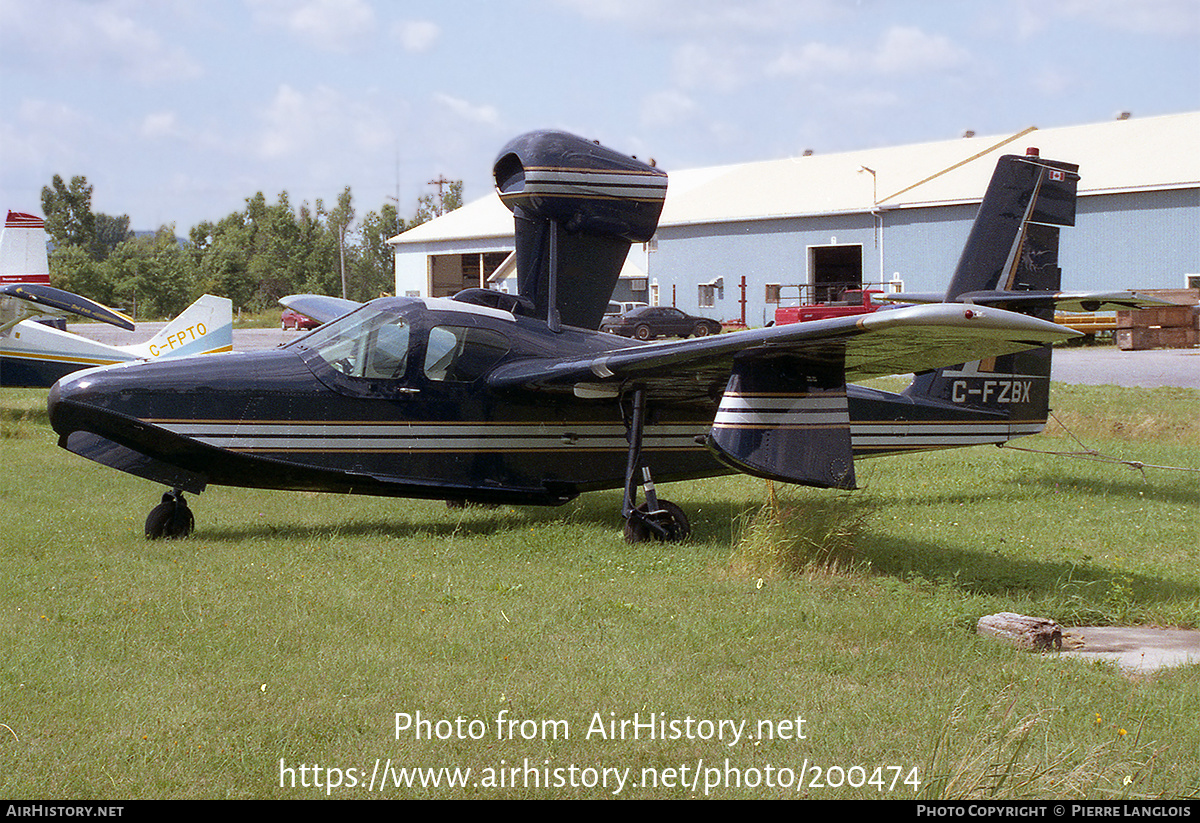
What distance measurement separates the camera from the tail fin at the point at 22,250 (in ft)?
69.5

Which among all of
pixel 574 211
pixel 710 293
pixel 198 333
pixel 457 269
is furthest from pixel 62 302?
pixel 457 269

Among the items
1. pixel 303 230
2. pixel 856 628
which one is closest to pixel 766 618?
pixel 856 628

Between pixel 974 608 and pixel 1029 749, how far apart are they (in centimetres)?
260

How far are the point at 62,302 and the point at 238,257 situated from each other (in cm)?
7626

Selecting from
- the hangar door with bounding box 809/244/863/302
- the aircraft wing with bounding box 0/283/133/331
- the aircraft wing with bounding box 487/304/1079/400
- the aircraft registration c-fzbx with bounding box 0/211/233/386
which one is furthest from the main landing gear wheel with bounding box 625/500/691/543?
the hangar door with bounding box 809/244/863/302

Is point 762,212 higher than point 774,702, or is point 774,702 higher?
point 762,212

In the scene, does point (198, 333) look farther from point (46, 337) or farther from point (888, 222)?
point (888, 222)

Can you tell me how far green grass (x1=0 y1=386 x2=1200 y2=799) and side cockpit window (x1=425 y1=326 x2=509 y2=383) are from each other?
157 cm

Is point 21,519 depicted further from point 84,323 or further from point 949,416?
point 84,323

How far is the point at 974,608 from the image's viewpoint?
723 cm

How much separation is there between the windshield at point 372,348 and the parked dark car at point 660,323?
36.8m

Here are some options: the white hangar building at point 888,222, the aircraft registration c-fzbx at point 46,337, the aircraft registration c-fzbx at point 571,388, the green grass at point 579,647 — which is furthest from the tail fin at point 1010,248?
the white hangar building at point 888,222

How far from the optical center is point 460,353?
993 cm

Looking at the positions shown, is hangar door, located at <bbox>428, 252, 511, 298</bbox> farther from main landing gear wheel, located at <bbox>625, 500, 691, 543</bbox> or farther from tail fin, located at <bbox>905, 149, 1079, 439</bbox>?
main landing gear wheel, located at <bbox>625, 500, 691, 543</bbox>
